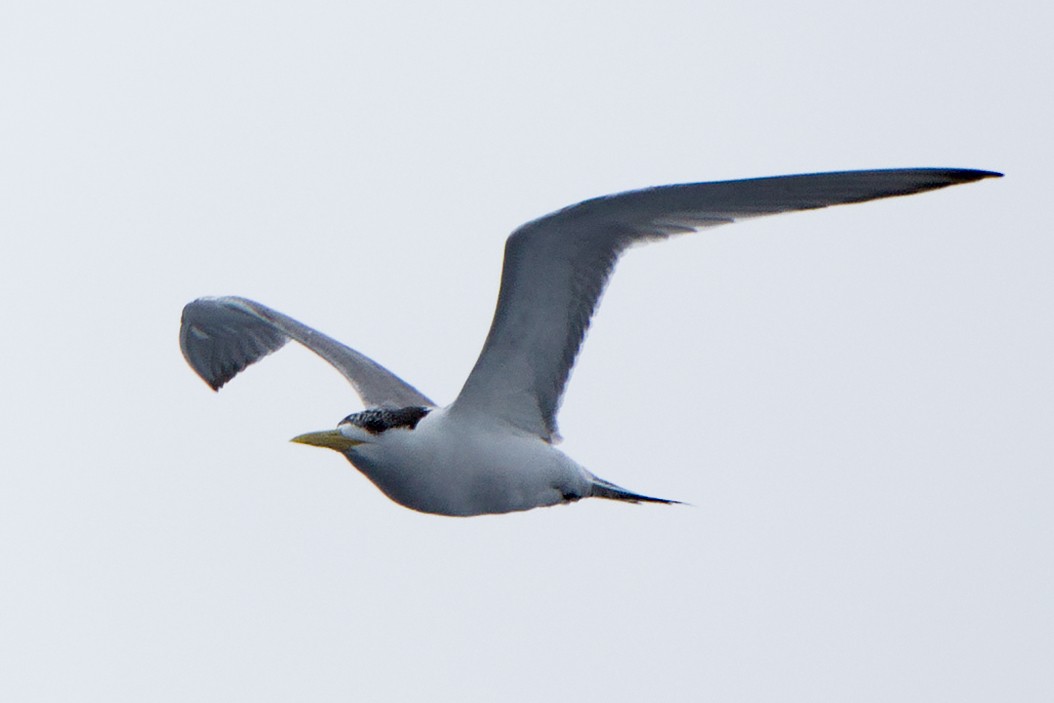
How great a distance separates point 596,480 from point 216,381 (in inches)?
141

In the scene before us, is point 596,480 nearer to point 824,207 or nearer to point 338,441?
point 338,441

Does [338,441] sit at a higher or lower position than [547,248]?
lower

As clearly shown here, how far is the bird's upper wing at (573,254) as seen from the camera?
654 cm

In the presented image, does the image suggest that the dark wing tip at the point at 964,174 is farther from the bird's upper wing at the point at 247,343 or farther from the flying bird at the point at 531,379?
the bird's upper wing at the point at 247,343

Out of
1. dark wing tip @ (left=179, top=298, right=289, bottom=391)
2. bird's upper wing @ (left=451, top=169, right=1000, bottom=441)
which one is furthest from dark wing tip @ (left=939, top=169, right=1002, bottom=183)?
dark wing tip @ (left=179, top=298, right=289, bottom=391)

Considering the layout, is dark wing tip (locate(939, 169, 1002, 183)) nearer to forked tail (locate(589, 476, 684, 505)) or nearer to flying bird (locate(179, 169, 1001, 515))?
flying bird (locate(179, 169, 1001, 515))

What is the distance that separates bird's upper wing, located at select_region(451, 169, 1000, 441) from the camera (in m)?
6.54

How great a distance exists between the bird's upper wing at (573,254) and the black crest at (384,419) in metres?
0.28

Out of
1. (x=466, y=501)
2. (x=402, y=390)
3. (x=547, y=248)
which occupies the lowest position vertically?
(x=466, y=501)

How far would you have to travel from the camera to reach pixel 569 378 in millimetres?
8117

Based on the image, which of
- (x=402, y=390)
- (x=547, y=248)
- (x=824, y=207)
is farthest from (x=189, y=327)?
(x=824, y=207)

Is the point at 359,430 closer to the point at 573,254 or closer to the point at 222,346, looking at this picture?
the point at 573,254

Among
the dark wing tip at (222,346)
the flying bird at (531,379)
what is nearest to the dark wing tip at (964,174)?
the flying bird at (531,379)

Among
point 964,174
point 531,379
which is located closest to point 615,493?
point 531,379
